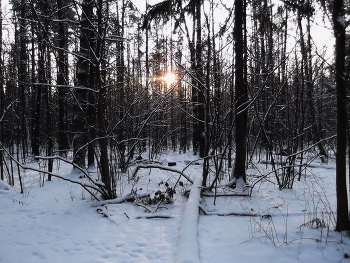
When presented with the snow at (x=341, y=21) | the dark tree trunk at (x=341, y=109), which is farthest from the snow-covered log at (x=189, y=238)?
the snow at (x=341, y=21)

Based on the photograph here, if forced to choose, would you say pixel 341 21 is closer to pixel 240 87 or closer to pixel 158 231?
pixel 240 87

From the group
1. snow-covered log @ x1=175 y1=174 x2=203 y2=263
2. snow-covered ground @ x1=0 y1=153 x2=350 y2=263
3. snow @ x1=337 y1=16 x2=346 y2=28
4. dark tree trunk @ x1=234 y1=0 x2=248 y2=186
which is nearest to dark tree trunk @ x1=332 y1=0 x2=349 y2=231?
snow @ x1=337 y1=16 x2=346 y2=28

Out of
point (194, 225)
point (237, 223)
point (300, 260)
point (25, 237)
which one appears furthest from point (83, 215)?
point (300, 260)

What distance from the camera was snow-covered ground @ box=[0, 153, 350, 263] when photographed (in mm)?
2883

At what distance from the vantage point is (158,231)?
3.77 meters

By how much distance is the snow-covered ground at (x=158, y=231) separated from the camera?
9.46 ft

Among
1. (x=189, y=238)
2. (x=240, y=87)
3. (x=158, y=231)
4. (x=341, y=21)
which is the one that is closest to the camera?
(x=341, y=21)

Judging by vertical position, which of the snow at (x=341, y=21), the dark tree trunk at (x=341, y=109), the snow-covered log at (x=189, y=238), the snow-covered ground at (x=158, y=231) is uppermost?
the snow at (x=341, y=21)

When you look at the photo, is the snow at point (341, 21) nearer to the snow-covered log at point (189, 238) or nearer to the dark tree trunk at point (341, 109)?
the dark tree trunk at point (341, 109)

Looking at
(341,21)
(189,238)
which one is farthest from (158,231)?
(341,21)

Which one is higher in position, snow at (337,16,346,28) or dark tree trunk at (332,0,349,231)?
snow at (337,16,346,28)

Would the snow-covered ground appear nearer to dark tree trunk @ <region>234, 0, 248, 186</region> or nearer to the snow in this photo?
dark tree trunk @ <region>234, 0, 248, 186</region>

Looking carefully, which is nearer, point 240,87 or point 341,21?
point 341,21

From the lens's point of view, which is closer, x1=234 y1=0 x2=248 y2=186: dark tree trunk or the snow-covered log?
the snow-covered log
